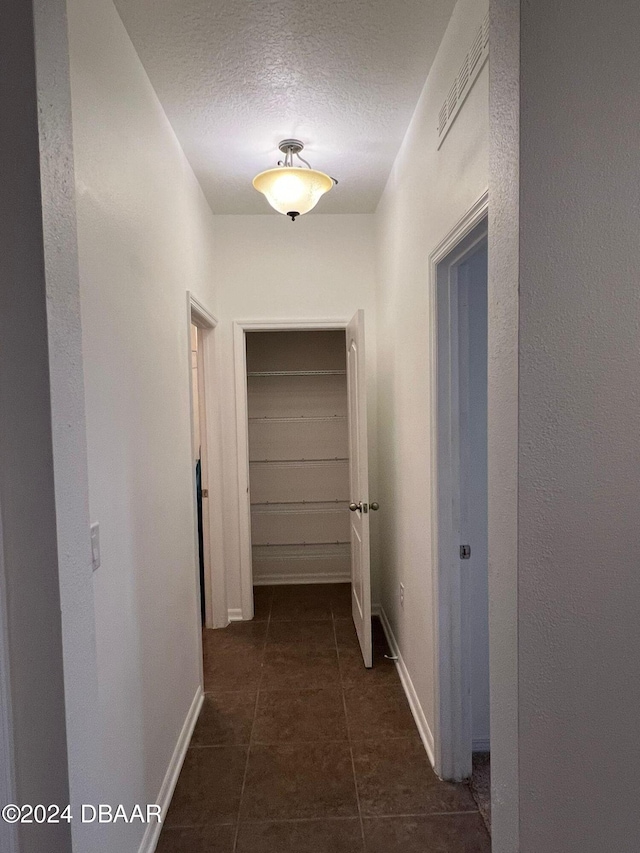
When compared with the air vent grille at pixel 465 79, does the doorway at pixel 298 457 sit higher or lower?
lower

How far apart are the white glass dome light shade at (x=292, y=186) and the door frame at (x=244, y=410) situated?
104 cm

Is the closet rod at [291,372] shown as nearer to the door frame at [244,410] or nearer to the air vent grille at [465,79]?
the door frame at [244,410]

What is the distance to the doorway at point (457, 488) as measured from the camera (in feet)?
6.07

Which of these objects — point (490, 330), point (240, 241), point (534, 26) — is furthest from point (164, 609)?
point (240, 241)

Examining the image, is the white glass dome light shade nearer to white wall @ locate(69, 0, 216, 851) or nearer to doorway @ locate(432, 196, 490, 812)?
white wall @ locate(69, 0, 216, 851)

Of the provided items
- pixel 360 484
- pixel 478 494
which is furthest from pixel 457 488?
pixel 360 484

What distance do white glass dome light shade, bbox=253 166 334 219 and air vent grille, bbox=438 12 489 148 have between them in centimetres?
68

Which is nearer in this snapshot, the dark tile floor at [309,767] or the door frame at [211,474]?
the dark tile floor at [309,767]

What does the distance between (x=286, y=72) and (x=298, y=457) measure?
2.83 m

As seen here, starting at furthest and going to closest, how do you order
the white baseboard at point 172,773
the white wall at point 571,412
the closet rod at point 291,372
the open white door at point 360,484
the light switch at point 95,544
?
1. the closet rod at point 291,372
2. the open white door at point 360,484
3. the white baseboard at point 172,773
4. the light switch at point 95,544
5. the white wall at point 571,412

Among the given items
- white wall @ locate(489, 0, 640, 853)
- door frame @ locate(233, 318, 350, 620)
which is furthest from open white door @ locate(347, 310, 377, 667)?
white wall @ locate(489, 0, 640, 853)

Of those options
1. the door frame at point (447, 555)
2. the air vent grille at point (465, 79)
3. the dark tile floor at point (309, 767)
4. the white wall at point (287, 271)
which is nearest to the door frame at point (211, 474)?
the white wall at point (287, 271)

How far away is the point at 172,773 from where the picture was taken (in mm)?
1899

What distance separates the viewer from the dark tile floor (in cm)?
168
